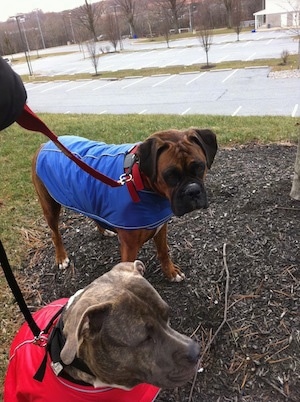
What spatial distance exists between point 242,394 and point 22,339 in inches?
60.8

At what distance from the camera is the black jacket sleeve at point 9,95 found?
172 centimetres

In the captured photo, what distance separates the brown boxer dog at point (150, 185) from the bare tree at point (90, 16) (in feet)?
140

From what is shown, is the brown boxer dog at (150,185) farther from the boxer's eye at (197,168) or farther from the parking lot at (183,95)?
the parking lot at (183,95)

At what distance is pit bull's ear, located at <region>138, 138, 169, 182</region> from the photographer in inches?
128

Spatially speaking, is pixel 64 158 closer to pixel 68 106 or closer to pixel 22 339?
pixel 22 339

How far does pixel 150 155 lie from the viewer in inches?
128

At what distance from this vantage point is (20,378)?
2.50 metres

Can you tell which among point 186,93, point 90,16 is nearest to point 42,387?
point 186,93

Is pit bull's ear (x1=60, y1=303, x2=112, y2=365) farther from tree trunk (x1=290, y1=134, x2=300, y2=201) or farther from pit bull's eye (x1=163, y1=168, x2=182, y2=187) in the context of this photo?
tree trunk (x1=290, y1=134, x2=300, y2=201)

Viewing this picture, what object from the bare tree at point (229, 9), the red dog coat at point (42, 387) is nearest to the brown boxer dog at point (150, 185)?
the red dog coat at point (42, 387)

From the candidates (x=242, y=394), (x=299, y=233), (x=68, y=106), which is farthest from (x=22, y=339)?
(x=68, y=106)

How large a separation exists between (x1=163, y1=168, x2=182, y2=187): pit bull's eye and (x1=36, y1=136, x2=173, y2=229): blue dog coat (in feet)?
0.67

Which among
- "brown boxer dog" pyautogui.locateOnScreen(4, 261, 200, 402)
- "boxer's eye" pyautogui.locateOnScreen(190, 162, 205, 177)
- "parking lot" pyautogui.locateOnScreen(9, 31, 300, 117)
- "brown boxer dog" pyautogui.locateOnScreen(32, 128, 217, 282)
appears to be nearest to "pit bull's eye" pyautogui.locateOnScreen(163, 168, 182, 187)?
"brown boxer dog" pyautogui.locateOnScreen(32, 128, 217, 282)

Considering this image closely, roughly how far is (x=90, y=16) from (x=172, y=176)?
44.1 metres
